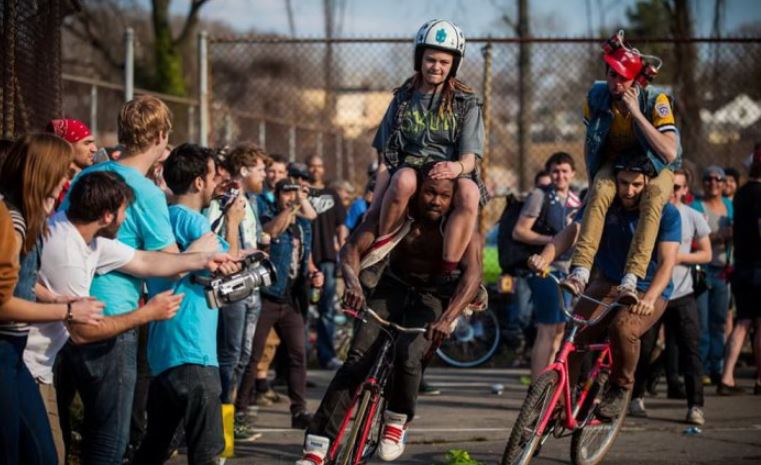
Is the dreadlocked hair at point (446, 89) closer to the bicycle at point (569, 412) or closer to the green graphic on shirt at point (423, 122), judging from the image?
the green graphic on shirt at point (423, 122)

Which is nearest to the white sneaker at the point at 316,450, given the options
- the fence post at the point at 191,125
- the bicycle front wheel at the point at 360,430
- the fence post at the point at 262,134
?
the bicycle front wheel at the point at 360,430

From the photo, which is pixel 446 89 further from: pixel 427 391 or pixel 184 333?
pixel 427 391

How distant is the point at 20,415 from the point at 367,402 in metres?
2.21

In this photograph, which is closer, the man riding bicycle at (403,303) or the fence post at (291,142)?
the man riding bicycle at (403,303)

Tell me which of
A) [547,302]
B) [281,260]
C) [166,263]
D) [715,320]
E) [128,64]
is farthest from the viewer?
[715,320]

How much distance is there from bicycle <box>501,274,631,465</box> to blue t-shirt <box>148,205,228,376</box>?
6.13ft

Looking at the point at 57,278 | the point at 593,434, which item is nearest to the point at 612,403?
the point at 593,434

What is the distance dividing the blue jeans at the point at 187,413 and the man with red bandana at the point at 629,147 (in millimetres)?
2480

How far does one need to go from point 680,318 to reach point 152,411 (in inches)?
221

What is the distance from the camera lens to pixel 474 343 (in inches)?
551

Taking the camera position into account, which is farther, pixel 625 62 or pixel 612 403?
pixel 612 403

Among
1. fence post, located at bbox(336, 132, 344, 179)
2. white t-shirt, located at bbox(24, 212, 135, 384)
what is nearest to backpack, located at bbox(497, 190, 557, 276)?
white t-shirt, located at bbox(24, 212, 135, 384)

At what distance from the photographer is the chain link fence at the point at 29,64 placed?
7.59m

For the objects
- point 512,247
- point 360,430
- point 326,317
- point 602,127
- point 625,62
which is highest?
point 625,62
